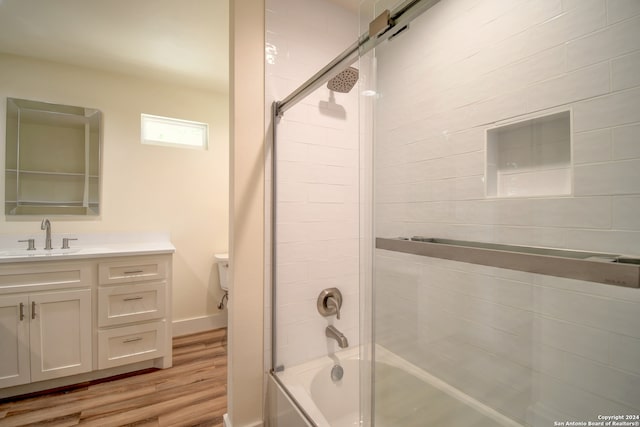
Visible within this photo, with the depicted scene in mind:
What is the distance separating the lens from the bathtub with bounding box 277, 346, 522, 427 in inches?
45.9

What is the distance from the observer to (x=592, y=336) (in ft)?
2.90

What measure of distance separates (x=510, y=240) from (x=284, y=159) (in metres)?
1.13

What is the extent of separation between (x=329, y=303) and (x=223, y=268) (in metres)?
1.50

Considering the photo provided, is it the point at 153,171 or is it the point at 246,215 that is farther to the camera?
the point at 153,171

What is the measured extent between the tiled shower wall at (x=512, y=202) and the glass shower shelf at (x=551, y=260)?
8 cm

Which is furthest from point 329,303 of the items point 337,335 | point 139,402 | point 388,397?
point 139,402

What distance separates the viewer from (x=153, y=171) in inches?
102

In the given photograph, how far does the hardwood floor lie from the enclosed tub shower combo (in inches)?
24.8

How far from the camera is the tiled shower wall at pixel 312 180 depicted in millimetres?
1513

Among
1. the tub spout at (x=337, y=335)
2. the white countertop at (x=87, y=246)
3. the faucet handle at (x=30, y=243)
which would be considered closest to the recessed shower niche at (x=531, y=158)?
the tub spout at (x=337, y=335)

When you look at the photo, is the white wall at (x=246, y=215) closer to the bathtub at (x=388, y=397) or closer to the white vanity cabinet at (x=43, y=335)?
the bathtub at (x=388, y=397)

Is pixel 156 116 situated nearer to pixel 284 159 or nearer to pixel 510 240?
pixel 284 159

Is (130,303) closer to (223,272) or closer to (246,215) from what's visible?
(223,272)

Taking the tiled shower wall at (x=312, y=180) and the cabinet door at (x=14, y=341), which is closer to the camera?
the tiled shower wall at (x=312, y=180)
